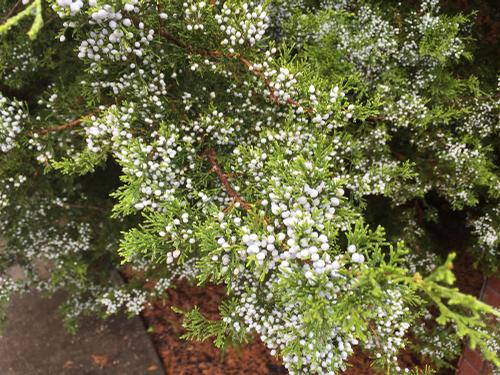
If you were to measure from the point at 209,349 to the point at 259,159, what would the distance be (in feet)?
12.7

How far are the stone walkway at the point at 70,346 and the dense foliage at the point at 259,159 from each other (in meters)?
0.88

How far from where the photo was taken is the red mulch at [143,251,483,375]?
5.38 m

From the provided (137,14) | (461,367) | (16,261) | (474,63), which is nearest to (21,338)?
(16,261)

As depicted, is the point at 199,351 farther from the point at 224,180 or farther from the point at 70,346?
the point at 224,180

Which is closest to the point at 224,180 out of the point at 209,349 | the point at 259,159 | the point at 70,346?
the point at 259,159

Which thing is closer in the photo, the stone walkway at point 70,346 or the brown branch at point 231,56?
the brown branch at point 231,56

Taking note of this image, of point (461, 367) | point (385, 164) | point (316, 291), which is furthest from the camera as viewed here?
point (461, 367)

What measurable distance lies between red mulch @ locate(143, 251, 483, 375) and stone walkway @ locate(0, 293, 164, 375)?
224 mm

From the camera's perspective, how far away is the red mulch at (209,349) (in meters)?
5.38

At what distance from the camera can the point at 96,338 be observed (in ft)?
19.5

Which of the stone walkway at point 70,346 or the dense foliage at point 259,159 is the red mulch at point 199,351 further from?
the dense foliage at point 259,159

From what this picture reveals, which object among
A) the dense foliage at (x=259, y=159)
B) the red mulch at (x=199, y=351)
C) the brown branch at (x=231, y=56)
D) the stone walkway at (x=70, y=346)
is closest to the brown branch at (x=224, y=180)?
the dense foliage at (x=259, y=159)

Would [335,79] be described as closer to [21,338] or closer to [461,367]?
[461,367]

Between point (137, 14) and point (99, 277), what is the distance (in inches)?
150
